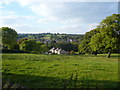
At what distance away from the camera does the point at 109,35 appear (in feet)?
112

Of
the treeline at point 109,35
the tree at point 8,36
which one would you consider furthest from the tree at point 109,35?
the tree at point 8,36

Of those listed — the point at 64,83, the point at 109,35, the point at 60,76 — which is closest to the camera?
the point at 64,83

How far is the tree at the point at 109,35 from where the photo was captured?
32.8 m

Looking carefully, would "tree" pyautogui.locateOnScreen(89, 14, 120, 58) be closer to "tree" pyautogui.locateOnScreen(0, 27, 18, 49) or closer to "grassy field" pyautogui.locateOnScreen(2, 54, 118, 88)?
"grassy field" pyautogui.locateOnScreen(2, 54, 118, 88)

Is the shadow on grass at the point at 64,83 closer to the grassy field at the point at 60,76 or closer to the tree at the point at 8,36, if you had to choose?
the grassy field at the point at 60,76

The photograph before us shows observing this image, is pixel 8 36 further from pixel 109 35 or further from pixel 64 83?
pixel 64 83

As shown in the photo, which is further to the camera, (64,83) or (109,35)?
(109,35)

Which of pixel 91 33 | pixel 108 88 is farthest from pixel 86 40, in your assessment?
pixel 108 88

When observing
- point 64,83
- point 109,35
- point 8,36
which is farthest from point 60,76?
point 8,36

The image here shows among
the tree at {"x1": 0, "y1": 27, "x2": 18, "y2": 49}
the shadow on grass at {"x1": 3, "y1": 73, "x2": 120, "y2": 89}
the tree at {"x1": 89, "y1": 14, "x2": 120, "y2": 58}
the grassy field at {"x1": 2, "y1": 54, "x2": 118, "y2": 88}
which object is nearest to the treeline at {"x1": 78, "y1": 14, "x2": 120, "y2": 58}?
the tree at {"x1": 89, "y1": 14, "x2": 120, "y2": 58}

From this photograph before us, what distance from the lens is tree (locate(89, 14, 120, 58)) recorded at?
108 ft

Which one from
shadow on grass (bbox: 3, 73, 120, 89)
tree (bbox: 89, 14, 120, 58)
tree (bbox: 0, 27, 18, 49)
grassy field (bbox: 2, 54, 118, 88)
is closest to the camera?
shadow on grass (bbox: 3, 73, 120, 89)

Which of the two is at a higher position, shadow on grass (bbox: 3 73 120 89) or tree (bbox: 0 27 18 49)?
tree (bbox: 0 27 18 49)

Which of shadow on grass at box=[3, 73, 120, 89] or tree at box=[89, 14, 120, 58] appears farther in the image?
tree at box=[89, 14, 120, 58]
